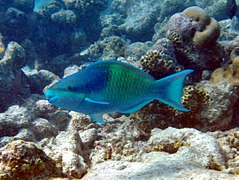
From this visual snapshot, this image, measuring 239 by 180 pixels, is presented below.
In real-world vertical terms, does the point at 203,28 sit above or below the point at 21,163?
above

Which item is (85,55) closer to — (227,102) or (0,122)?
(0,122)

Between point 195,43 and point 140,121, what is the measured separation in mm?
2079

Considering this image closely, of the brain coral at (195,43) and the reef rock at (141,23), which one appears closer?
the brain coral at (195,43)

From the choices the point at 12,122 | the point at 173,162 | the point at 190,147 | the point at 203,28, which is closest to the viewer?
the point at 173,162

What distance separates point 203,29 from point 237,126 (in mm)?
2191

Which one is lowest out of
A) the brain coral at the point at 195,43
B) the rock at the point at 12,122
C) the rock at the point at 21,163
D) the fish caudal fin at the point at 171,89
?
the rock at the point at 21,163

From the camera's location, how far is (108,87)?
1.82 metres

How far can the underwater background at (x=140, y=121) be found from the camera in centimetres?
230

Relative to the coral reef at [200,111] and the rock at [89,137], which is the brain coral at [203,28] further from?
the rock at [89,137]

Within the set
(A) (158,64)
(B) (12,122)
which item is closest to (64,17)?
(B) (12,122)

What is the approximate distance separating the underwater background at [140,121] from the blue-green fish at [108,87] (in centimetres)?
72

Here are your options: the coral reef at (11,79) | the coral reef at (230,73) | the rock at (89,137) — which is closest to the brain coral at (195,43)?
the coral reef at (230,73)

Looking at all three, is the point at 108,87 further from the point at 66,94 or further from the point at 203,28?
the point at 203,28

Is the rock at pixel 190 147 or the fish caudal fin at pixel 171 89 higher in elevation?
the fish caudal fin at pixel 171 89
